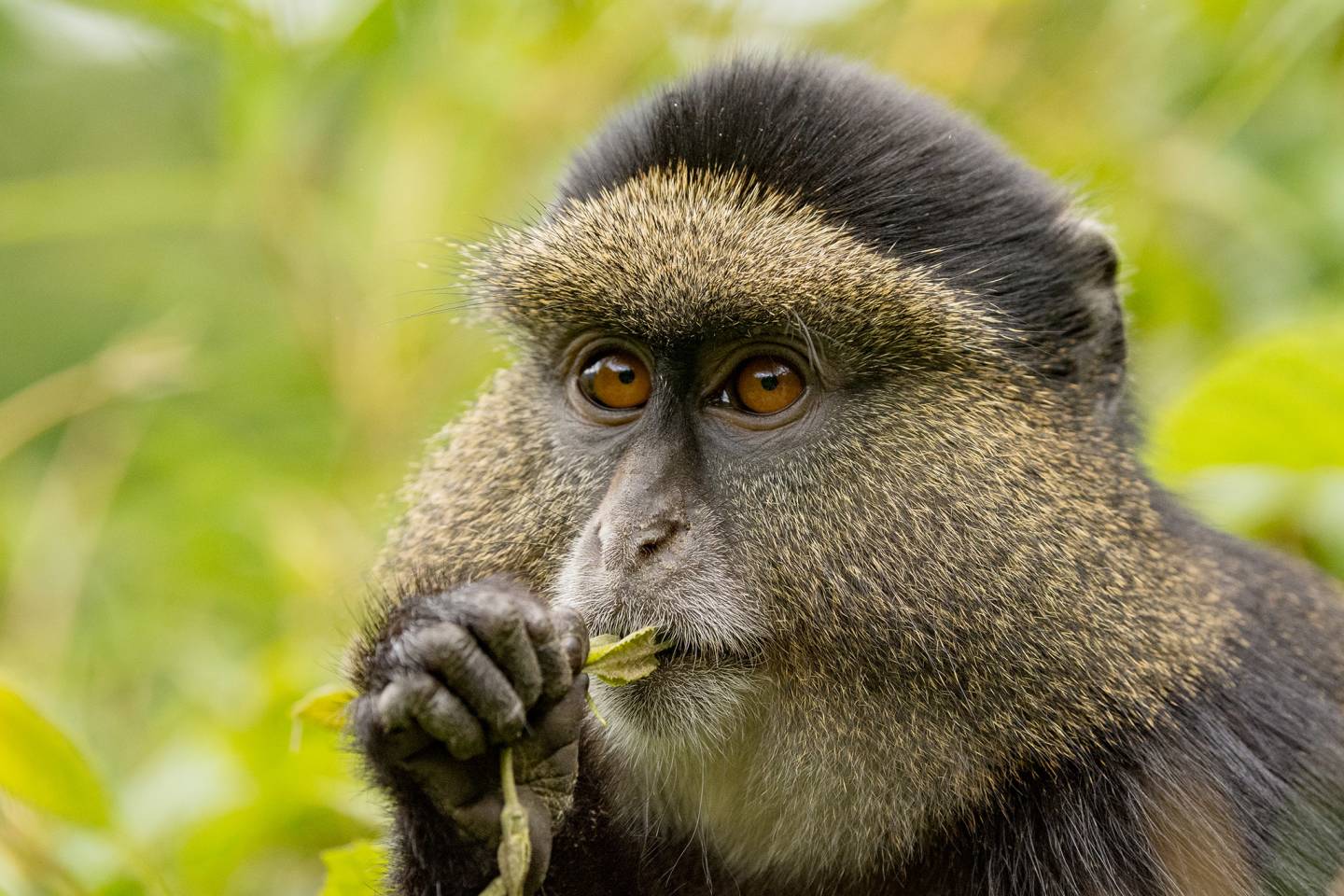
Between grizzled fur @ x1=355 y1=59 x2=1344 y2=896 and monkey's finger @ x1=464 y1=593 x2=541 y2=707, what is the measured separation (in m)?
0.41

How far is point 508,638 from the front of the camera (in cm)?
290

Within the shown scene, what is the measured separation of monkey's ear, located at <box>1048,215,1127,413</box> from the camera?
158 inches

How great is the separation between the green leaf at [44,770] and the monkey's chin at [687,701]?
4.45 ft

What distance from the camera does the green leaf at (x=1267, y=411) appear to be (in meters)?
5.01

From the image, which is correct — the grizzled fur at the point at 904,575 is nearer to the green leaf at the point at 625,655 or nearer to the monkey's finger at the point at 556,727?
the green leaf at the point at 625,655

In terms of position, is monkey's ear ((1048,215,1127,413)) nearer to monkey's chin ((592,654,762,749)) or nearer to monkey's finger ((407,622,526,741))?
monkey's chin ((592,654,762,749))

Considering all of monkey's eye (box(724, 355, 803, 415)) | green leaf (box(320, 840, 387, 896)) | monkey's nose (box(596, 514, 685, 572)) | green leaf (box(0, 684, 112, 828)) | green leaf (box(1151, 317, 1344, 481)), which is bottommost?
green leaf (box(320, 840, 387, 896))

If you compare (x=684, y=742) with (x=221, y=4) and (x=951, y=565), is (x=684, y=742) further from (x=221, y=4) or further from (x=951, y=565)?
(x=221, y=4)

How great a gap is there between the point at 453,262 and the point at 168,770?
2010 millimetres

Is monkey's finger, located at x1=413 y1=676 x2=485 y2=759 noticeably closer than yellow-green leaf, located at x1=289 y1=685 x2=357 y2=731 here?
Yes

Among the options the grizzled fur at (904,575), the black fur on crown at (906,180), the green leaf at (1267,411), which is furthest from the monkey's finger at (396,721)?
the green leaf at (1267,411)

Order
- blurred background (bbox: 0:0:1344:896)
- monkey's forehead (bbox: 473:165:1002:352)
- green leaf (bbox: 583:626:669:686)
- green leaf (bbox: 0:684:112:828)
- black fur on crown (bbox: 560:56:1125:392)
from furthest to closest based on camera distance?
1. blurred background (bbox: 0:0:1344:896)
2. black fur on crown (bbox: 560:56:1125:392)
3. monkey's forehead (bbox: 473:165:1002:352)
4. green leaf (bbox: 0:684:112:828)
5. green leaf (bbox: 583:626:669:686)

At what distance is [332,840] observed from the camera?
5250 millimetres

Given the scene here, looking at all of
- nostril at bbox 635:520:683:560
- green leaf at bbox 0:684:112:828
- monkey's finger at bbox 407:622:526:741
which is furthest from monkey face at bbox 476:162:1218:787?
green leaf at bbox 0:684:112:828
